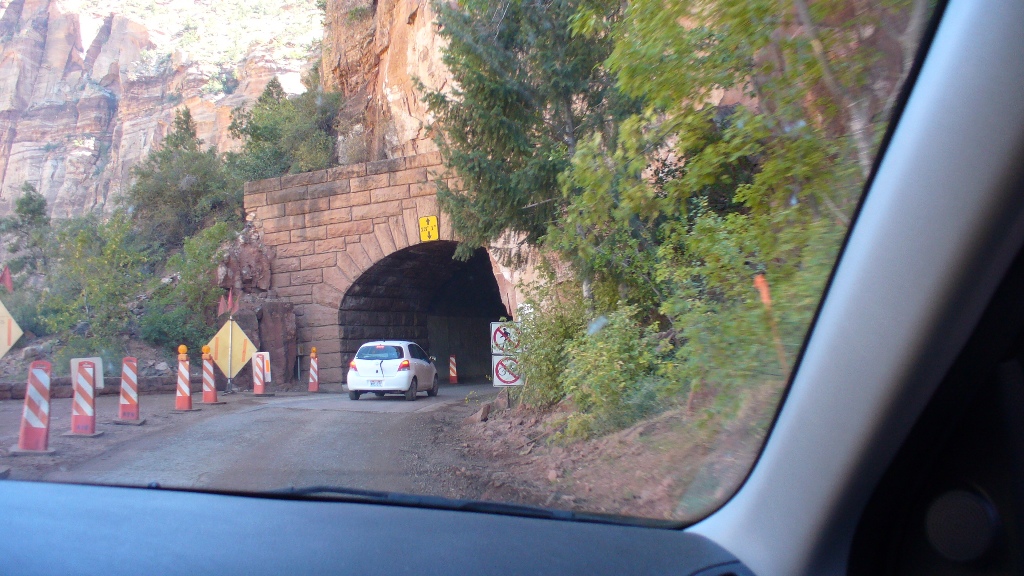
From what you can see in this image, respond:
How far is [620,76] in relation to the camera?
5.57 m

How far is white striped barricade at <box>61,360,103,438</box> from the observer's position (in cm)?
774

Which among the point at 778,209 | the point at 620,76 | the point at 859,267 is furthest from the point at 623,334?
the point at 859,267

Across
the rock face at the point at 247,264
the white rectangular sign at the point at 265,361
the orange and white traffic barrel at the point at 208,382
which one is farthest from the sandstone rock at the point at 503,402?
the rock face at the point at 247,264

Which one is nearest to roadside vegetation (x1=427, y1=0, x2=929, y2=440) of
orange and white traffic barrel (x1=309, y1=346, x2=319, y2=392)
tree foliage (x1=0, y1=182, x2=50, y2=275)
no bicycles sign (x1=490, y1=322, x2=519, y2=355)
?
no bicycles sign (x1=490, y1=322, x2=519, y2=355)

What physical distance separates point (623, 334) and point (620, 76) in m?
2.82

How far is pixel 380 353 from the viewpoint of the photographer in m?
16.2

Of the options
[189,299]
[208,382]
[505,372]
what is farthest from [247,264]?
[505,372]

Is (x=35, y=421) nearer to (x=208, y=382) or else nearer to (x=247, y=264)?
(x=208, y=382)

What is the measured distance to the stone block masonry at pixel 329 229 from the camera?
1923 centimetres

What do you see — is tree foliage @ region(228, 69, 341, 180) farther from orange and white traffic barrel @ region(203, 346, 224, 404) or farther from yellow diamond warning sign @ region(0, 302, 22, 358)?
yellow diamond warning sign @ region(0, 302, 22, 358)

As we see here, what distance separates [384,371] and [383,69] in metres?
11.2

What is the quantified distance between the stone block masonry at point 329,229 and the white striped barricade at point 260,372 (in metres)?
2.70

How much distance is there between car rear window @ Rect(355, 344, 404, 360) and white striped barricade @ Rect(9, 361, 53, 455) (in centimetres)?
930

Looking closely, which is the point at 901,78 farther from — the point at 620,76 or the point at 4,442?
the point at 4,442
